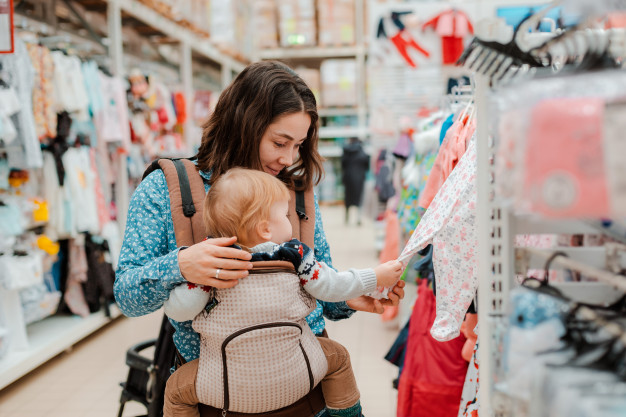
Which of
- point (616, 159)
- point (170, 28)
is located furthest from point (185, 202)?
point (170, 28)

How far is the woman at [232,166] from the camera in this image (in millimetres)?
1354

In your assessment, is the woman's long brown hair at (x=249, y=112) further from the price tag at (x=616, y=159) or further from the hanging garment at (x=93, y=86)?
the hanging garment at (x=93, y=86)

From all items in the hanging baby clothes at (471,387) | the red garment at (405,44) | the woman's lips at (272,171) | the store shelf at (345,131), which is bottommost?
the hanging baby clothes at (471,387)

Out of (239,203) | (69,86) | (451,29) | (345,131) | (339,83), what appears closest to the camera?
(239,203)

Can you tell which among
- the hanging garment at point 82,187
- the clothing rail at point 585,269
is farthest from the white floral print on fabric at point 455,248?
the hanging garment at point 82,187

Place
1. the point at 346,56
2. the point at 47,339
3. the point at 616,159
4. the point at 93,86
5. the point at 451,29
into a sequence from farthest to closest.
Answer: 1. the point at 346,56
2. the point at 451,29
3. the point at 93,86
4. the point at 47,339
5. the point at 616,159

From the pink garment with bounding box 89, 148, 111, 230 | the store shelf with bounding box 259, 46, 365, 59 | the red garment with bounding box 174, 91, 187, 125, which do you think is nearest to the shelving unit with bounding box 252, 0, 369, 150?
the store shelf with bounding box 259, 46, 365, 59

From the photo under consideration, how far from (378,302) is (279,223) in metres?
0.41

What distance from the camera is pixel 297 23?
11508mm

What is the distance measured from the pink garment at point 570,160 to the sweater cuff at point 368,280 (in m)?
0.83

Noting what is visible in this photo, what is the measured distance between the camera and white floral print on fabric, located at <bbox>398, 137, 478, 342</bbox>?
1517 mm

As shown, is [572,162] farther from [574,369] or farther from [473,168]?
[473,168]

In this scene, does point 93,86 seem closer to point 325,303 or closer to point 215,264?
point 325,303

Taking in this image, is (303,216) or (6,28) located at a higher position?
(6,28)
